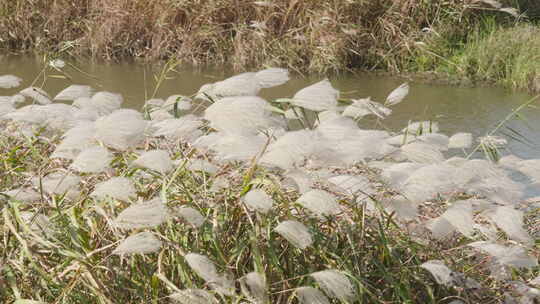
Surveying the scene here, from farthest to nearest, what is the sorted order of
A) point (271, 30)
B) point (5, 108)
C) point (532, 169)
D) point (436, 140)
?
1. point (271, 30)
2. point (5, 108)
3. point (436, 140)
4. point (532, 169)

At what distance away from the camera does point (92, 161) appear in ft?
5.74

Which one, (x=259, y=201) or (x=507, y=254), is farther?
(x=507, y=254)

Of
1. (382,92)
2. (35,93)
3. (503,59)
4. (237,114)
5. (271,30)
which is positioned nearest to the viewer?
(237,114)

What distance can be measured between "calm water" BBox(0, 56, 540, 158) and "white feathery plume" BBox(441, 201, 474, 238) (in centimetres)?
214

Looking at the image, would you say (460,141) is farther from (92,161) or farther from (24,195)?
(24,195)

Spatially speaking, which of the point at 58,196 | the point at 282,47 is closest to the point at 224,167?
the point at 58,196

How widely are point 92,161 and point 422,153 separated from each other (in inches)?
31.3

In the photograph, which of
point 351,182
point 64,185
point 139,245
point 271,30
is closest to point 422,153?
point 351,182

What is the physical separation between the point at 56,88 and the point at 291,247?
359cm

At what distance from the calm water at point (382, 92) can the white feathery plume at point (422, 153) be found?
6.62 ft

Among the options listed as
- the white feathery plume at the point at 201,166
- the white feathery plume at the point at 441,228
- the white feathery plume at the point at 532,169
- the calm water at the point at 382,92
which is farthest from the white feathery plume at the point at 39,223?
the calm water at the point at 382,92

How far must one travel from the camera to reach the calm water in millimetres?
4402

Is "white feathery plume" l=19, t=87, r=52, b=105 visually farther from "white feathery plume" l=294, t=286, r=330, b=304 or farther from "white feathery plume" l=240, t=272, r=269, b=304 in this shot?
"white feathery plume" l=294, t=286, r=330, b=304

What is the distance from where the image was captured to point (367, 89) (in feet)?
17.8
